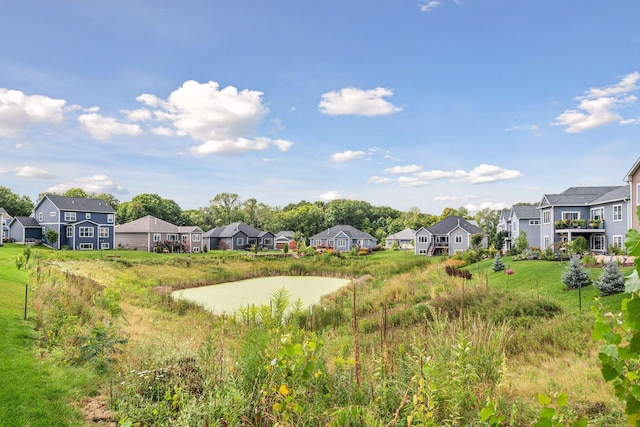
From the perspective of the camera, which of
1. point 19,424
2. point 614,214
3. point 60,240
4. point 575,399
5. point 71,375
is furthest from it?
point 60,240

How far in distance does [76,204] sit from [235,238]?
2077 cm

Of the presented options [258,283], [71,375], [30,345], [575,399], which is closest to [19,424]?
[71,375]

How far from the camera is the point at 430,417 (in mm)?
2490

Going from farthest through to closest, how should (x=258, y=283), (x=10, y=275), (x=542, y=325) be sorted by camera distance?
(x=258, y=283) < (x=10, y=275) < (x=542, y=325)

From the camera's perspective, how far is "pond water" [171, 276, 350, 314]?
1566 centimetres

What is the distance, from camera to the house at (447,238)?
42.8m

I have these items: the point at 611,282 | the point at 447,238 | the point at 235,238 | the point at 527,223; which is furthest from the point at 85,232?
the point at 527,223

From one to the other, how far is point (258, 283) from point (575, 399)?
18810 mm

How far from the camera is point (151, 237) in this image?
152ft

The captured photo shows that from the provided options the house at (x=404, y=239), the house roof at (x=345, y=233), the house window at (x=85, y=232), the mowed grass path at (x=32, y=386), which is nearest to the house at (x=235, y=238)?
the house roof at (x=345, y=233)

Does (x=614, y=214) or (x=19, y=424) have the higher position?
(x=614, y=214)

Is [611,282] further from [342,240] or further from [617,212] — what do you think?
[342,240]

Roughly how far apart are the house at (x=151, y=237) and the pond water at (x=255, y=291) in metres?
27.4

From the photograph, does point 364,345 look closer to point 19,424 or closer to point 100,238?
point 19,424
